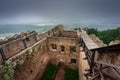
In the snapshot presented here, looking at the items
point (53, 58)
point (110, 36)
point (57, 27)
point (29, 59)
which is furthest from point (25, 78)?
point (110, 36)

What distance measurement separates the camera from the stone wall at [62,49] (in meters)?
18.2

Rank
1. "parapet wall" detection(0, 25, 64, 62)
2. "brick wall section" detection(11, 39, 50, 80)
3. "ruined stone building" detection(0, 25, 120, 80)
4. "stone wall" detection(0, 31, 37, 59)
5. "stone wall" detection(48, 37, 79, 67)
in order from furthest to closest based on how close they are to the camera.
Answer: "stone wall" detection(48, 37, 79, 67) < "brick wall section" detection(11, 39, 50, 80) < "stone wall" detection(0, 31, 37, 59) < "parapet wall" detection(0, 25, 64, 62) < "ruined stone building" detection(0, 25, 120, 80)

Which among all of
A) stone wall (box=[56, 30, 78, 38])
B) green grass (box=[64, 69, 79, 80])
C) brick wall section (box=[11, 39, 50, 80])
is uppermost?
stone wall (box=[56, 30, 78, 38])

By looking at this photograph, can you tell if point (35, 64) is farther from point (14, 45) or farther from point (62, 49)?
point (62, 49)

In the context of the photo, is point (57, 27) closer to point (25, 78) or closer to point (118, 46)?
point (25, 78)

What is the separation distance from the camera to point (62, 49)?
62.9 feet

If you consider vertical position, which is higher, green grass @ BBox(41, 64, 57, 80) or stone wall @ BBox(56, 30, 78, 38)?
stone wall @ BBox(56, 30, 78, 38)

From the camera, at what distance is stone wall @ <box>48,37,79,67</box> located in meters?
18.2

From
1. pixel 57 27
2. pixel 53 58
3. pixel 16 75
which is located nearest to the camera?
pixel 16 75

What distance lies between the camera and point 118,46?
3250 millimetres

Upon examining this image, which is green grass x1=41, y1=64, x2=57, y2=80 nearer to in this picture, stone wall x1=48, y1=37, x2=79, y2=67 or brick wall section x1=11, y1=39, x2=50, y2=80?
brick wall section x1=11, y1=39, x2=50, y2=80

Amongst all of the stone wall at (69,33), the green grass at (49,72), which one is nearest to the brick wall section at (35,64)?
the green grass at (49,72)

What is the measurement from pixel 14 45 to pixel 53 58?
7559 millimetres

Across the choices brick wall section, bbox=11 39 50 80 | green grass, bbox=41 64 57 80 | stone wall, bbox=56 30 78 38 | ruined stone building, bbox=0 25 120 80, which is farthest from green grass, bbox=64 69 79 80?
stone wall, bbox=56 30 78 38
